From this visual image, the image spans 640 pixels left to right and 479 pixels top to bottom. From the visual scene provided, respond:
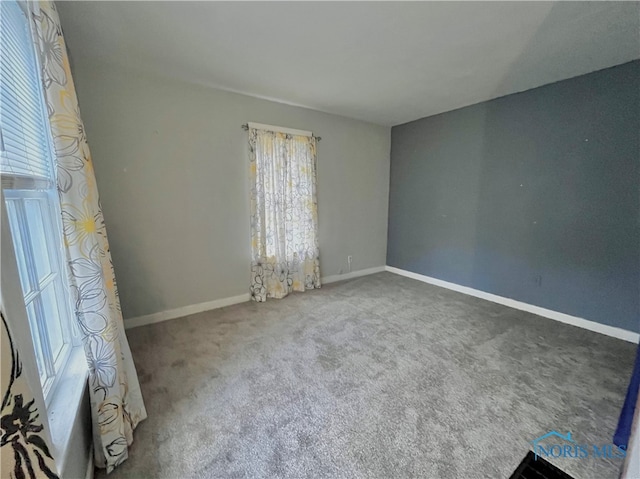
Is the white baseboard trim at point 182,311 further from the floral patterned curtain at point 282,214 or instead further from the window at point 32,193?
the window at point 32,193

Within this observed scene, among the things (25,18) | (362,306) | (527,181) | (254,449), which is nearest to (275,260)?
(362,306)

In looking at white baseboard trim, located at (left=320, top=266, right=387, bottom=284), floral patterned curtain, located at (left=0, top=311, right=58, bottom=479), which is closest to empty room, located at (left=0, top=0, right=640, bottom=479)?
floral patterned curtain, located at (left=0, top=311, right=58, bottom=479)

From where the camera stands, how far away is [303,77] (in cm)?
250

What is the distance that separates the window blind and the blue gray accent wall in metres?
3.82

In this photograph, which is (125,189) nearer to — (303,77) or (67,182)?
(67,182)

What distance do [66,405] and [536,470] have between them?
6.93ft

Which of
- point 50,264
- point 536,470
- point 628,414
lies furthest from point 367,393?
point 50,264

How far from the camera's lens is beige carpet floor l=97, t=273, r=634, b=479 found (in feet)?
4.20

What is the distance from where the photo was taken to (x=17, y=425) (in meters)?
0.56

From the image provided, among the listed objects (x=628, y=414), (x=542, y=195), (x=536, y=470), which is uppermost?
(x=542, y=195)

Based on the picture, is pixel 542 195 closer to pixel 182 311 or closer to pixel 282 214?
pixel 282 214

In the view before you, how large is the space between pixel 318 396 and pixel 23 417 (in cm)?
142

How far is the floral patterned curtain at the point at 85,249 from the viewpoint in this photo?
108 cm

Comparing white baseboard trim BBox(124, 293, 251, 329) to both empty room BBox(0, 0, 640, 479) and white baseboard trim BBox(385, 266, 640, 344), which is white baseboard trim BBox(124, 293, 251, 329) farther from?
white baseboard trim BBox(385, 266, 640, 344)
